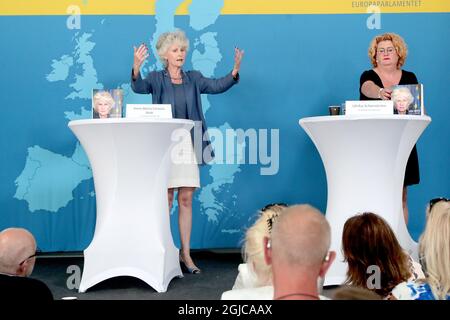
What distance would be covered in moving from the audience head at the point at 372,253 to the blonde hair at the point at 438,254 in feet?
0.64

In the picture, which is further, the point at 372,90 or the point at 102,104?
the point at 372,90

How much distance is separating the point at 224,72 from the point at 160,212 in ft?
5.42

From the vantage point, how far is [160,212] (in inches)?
141

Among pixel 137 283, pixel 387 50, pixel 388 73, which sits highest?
pixel 387 50

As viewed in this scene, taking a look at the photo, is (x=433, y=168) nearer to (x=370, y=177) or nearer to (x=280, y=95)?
(x=280, y=95)

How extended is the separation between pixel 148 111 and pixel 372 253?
182 cm

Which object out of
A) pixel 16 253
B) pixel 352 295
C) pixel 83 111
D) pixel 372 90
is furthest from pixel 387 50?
pixel 352 295

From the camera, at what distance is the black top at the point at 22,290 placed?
1.59 metres

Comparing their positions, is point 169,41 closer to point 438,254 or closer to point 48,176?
point 48,176

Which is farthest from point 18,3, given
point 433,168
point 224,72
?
point 433,168

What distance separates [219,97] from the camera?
488 centimetres

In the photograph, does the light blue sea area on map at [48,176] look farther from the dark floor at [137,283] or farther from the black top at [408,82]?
the black top at [408,82]

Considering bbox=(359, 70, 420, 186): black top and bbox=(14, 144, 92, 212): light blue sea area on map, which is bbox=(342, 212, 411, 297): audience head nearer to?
bbox=(359, 70, 420, 186): black top

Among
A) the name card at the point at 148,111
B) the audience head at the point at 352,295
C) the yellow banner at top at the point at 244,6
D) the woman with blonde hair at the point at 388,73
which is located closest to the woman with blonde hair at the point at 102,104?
the name card at the point at 148,111
